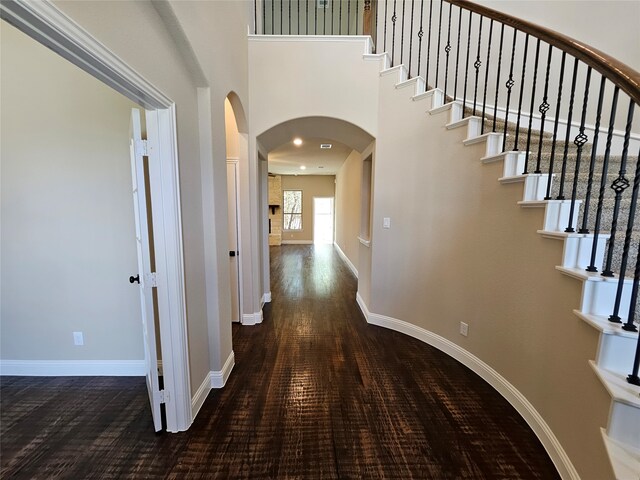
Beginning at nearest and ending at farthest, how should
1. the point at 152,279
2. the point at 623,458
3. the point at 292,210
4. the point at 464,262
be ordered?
the point at 623,458, the point at 152,279, the point at 464,262, the point at 292,210

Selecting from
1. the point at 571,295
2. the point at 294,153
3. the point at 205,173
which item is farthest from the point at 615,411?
the point at 294,153

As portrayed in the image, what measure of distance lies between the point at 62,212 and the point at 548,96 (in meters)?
5.02

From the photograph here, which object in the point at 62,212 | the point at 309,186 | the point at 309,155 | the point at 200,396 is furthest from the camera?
the point at 309,186

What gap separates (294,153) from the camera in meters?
6.06

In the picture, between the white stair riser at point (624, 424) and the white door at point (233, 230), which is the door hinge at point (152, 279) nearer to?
the white door at point (233, 230)

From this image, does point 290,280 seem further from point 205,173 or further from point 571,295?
point 571,295

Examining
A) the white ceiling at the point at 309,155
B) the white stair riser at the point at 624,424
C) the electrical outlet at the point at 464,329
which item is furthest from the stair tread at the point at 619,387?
the white ceiling at the point at 309,155

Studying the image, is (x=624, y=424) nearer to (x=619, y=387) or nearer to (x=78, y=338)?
(x=619, y=387)

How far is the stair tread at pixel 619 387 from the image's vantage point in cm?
112

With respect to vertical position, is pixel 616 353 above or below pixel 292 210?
below

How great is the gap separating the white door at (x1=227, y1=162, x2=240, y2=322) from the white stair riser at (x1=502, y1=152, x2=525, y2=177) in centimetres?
259

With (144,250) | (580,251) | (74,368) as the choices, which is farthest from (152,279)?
(580,251)

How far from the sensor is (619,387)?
3.86ft

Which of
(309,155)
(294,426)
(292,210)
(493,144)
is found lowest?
(294,426)
